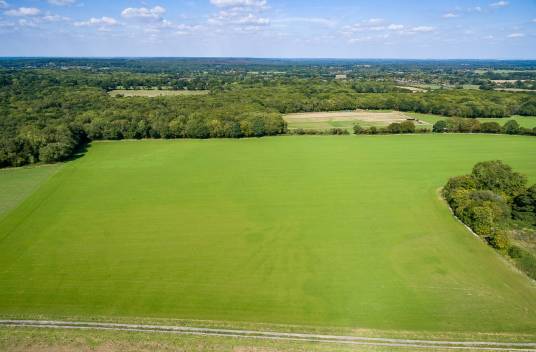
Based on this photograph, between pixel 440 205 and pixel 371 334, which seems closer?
pixel 371 334

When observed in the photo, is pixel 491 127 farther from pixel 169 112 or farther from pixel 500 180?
pixel 169 112

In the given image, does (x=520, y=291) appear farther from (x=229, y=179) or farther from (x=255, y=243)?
(x=229, y=179)

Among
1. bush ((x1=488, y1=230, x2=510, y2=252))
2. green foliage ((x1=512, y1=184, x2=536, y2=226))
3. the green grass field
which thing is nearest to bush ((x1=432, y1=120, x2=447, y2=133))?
the green grass field

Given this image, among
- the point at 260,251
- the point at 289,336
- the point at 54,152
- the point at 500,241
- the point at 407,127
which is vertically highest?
the point at 407,127

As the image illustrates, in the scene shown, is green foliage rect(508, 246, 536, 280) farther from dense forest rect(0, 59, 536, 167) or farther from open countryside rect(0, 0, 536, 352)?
dense forest rect(0, 59, 536, 167)

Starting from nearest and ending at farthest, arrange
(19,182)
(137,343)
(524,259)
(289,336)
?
(137,343)
(289,336)
(524,259)
(19,182)

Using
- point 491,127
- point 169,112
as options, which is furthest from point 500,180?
point 169,112

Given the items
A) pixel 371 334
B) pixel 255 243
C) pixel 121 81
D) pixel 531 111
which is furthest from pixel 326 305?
pixel 121 81

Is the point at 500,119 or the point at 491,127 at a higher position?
the point at 500,119
